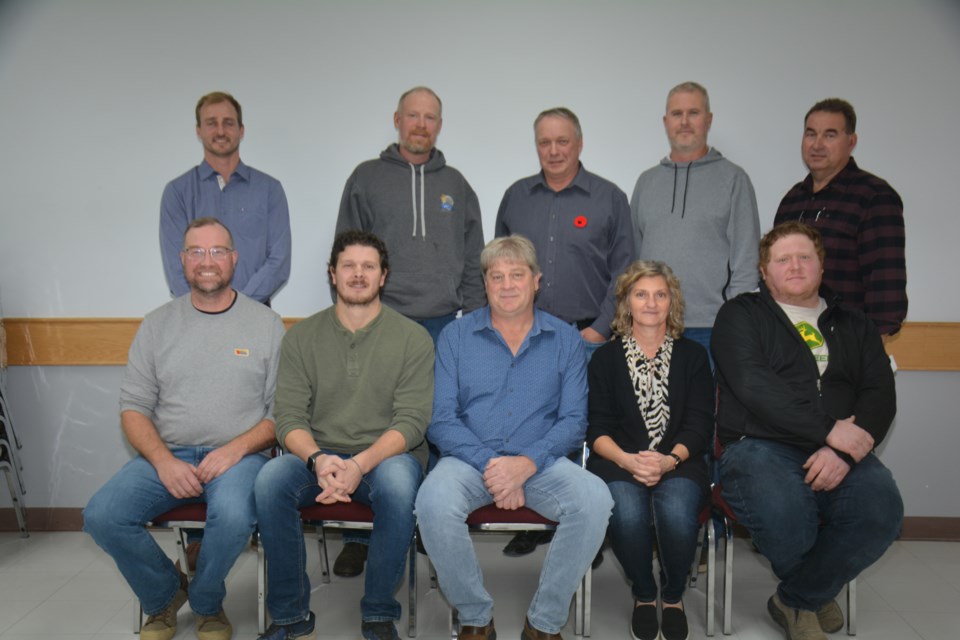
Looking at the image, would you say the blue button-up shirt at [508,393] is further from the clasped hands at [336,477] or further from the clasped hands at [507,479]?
the clasped hands at [336,477]

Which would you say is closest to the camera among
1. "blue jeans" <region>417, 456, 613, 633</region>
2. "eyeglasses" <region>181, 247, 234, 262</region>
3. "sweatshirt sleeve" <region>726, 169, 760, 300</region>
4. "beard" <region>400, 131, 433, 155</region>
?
"blue jeans" <region>417, 456, 613, 633</region>

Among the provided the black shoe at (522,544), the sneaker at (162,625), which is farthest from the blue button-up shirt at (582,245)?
the sneaker at (162,625)

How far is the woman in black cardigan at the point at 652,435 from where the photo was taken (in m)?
2.40

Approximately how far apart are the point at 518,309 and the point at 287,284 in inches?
59.1

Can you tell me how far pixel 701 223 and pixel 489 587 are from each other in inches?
66.3

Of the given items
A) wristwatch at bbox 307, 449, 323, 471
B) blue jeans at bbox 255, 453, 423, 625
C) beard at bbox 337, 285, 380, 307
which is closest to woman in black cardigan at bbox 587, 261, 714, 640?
blue jeans at bbox 255, 453, 423, 625

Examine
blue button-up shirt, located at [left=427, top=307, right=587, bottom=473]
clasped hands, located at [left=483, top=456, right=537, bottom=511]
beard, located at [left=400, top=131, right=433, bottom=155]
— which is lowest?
clasped hands, located at [left=483, top=456, right=537, bottom=511]

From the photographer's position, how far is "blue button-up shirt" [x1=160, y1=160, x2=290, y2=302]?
3.11m

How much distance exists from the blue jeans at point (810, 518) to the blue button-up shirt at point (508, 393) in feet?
1.99

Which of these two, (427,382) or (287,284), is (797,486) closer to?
(427,382)

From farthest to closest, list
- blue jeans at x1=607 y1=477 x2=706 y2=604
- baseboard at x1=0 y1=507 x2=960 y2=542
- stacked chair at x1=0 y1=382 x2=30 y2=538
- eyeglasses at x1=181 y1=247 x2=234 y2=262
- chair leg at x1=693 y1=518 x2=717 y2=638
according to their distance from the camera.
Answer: baseboard at x1=0 y1=507 x2=960 y2=542 < stacked chair at x1=0 y1=382 x2=30 y2=538 < eyeglasses at x1=181 y1=247 x2=234 y2=262 < chair leg at x1=693 y1=518 x2=717 y2=638 < blue jeans at x1=607 y1=477 x2=706 y2=604

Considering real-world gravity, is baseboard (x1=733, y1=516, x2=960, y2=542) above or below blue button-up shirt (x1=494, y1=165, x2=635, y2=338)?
below

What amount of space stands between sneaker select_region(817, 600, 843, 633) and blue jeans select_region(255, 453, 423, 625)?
1475 mm

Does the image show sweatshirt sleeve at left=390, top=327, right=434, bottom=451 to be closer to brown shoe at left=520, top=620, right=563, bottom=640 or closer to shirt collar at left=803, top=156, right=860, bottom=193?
brown shoe at left=520, top=620, right=563, bottom=640
